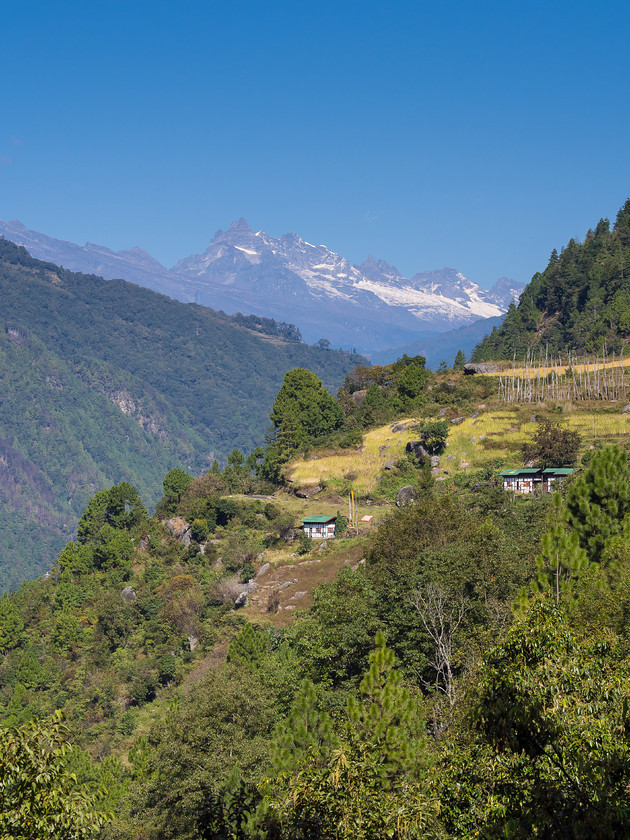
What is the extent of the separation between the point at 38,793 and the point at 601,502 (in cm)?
2419

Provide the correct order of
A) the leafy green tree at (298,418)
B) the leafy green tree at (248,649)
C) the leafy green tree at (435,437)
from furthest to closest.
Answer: the leafy green tree at (298,418), the leafy green tree at (435,437), the leafy green tree at (248,649)

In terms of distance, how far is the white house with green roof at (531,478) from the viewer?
52.0m

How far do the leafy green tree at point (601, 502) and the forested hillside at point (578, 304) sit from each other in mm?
62438

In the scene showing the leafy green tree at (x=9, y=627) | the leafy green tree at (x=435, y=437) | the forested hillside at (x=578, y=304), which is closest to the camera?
the leafy green tree at (x=435, y=437)

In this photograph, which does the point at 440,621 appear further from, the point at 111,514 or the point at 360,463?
the point at 111,514

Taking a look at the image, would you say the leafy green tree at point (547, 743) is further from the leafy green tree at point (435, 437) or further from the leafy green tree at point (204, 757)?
the leafy green tree at point (435, 437)

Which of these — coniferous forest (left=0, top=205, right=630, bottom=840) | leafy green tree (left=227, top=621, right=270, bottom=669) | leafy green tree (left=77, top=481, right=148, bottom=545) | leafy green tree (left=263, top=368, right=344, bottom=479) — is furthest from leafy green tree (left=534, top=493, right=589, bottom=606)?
leafy green tree (left=77, top=481, right=148, bottom=545)

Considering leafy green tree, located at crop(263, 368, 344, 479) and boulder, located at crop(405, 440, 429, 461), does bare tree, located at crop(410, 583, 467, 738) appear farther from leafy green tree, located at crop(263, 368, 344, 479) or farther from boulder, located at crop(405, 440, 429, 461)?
leafy green tree, located at crop(263, 368, 344, 479)

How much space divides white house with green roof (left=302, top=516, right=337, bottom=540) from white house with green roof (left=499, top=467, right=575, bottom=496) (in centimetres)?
1349

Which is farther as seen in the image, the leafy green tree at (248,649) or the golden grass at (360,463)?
the golden grass at (360,463)

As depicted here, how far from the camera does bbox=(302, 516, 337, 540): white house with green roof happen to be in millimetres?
56500

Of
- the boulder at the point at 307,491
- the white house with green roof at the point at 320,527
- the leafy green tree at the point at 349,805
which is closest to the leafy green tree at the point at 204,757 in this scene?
the leafy green tree at the point at 349,805

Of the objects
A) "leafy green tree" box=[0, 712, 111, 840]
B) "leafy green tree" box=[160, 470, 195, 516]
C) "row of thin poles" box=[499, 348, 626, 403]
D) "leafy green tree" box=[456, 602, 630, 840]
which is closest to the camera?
"leafy green tree" box=[456, 602, 630, 840]

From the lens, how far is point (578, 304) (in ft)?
356
